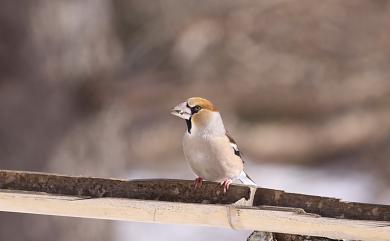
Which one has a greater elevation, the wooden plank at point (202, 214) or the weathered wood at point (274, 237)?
the wooden plank at point (202, 214)

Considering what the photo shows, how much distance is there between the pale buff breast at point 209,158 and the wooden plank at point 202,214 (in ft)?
0.68

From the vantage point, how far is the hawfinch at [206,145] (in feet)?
3.64

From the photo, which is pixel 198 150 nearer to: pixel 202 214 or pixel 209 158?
pixel 209 158

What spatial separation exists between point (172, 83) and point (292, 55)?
0.73 metres

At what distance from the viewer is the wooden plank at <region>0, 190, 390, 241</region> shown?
85 cm

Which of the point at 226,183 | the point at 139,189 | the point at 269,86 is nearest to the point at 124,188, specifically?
the point at 139,189

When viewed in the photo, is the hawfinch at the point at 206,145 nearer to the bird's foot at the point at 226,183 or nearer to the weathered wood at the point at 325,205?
the bird's foot at the point at 226,183

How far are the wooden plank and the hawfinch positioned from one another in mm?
190

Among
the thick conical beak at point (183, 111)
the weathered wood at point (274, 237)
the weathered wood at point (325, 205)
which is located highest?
the thick conical beak at point (183, 111)

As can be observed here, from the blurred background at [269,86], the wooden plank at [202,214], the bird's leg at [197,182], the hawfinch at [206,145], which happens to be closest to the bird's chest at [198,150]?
the hawfinch at [206,145]

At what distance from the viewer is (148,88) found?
311 cm

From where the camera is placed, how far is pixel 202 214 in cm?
91

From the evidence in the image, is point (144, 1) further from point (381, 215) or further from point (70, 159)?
point (381, 215)

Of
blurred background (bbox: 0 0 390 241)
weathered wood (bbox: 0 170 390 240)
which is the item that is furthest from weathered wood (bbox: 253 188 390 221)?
blurred background (bbox: 0 0 390 241)
